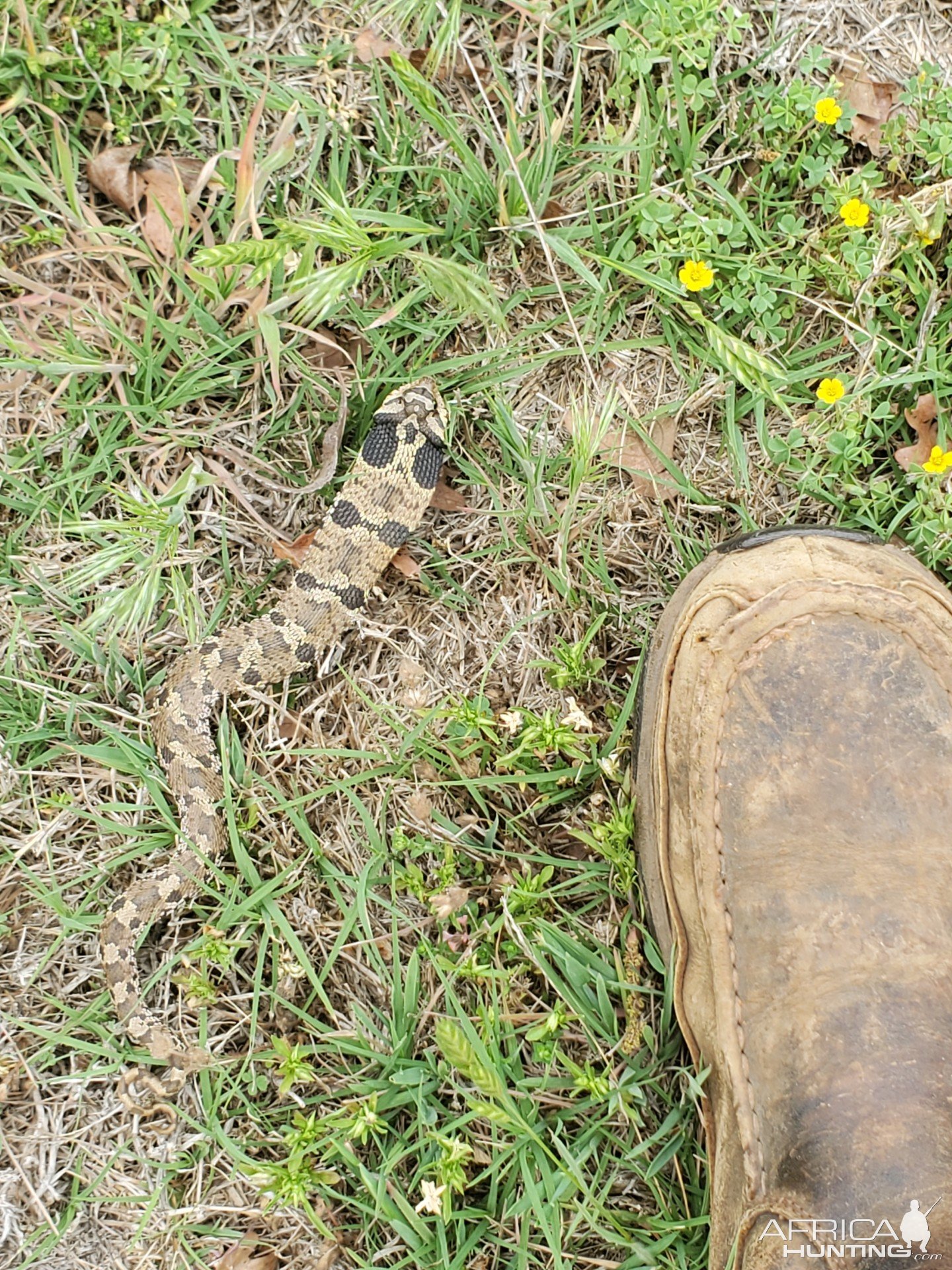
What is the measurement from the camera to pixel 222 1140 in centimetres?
326

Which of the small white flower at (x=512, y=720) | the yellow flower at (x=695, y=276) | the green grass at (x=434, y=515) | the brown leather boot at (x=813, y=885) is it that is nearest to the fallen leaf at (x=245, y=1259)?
the green grass at (x=434, y=515)

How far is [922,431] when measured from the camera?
3455 millimetres

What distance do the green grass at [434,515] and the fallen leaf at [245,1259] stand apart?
0.14 feet

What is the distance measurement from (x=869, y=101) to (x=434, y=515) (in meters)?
2.11

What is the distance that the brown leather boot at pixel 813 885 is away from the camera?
2.63m

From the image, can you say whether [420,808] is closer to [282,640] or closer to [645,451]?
[282,640]

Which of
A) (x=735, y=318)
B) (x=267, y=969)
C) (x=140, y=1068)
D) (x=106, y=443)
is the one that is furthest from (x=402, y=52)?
(x=140, y=1068)

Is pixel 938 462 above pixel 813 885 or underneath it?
above

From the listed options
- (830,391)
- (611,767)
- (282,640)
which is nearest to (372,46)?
(830,391)

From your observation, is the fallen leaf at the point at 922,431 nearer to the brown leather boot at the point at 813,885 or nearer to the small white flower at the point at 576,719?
the brown leather boot at the point at 813,885

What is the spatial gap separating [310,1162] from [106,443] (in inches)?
98.8

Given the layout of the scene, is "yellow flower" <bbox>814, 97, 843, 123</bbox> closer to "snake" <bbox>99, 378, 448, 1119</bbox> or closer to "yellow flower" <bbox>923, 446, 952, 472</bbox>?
"yellow flower" <bbox>923, 446, 952, 472</bbox>

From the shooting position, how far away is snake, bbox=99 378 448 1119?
345 centimetres

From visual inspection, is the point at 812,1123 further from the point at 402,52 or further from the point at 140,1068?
the point at 402,52
